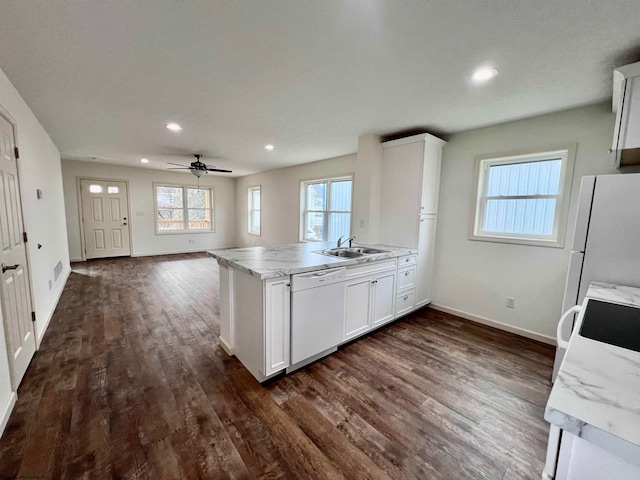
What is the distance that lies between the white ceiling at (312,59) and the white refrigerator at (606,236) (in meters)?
0.85

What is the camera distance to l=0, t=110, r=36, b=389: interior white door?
6.13 ft

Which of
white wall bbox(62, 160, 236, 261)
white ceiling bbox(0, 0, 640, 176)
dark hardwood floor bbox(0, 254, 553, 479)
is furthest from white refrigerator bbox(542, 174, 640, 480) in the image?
white wall bbox(62, 160, 236, 261)

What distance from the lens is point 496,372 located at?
2281mm

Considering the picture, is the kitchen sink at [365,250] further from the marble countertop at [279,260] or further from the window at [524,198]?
the window at [524,198]

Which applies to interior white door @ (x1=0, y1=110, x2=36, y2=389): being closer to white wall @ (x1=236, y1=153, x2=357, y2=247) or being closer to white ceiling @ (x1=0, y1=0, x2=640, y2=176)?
white ceiling @ (x1=0, y1=0, x2=640, y2=176)

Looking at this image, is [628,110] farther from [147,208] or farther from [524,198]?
[147,208]

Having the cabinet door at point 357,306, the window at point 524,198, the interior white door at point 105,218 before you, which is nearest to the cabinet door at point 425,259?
the window at point 524,198

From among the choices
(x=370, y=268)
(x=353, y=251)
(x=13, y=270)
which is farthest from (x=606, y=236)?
(x=13, y=270)

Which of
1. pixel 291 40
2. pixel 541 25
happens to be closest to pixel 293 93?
pixel 291 40

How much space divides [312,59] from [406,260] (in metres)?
2.34

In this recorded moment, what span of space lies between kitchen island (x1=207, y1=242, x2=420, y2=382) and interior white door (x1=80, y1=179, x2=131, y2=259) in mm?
5756

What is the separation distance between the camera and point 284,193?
647 cm

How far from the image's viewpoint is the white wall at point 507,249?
2.51 metres

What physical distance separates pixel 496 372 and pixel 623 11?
250 centimetres
